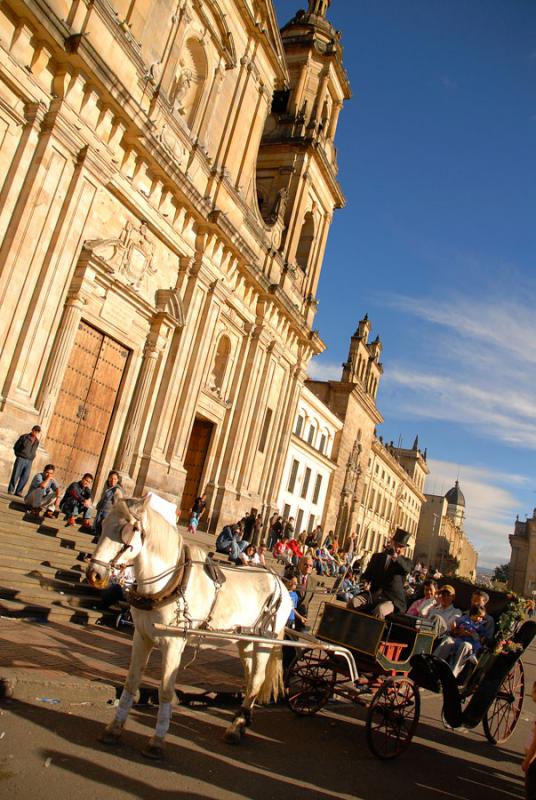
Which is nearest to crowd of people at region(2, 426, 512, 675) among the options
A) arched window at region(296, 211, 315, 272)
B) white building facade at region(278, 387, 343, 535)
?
arched window at region(296, 211, 315, 272)

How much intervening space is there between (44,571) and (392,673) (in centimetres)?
571

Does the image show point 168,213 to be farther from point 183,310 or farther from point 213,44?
point 213,44

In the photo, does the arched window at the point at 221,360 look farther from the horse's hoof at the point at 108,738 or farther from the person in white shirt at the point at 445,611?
the horse's hoof at the point at 108,738

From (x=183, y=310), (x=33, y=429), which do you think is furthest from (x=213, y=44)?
(x=33, y=429)

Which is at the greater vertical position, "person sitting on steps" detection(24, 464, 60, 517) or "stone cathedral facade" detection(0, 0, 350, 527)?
"stone cathedral facade" detection(0, 0, 350, 527)

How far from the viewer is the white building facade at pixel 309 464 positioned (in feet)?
119


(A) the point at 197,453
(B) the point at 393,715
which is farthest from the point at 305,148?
(B) the point at 393,715

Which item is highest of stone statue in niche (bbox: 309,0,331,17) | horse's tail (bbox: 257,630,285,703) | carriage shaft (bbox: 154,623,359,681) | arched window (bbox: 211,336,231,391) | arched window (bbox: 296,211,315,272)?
stone statue in niche (bbox: 309,0,331,17)

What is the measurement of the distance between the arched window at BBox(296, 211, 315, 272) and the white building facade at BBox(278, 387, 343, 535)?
8.27 metres

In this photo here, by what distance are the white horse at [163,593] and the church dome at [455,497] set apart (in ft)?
492

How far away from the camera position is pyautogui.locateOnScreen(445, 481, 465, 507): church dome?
489 feet

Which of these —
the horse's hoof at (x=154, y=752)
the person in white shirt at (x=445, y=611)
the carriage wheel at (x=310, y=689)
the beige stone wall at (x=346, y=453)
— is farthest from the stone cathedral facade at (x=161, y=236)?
the beige stone wall at (x=346, y=453)

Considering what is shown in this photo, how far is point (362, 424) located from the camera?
1999 inches

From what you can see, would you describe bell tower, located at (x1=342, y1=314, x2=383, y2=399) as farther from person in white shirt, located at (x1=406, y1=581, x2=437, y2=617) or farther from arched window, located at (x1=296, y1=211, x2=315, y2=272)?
person in white shirt, located at (x1=406, y1=581, x2=437, y2=617)
